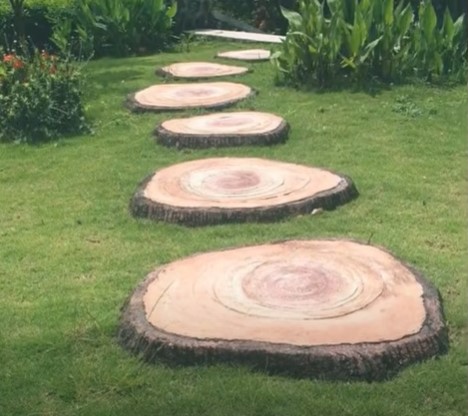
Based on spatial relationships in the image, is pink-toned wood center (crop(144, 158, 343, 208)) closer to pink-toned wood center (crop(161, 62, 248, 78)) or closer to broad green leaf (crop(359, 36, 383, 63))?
broad green leaf (crop(359, 36, 383, 63))

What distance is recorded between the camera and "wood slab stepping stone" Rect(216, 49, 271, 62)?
1082 cm

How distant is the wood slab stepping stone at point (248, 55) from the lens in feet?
35.5

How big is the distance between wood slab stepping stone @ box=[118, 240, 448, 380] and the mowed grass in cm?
7

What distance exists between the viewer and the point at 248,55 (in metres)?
11.1

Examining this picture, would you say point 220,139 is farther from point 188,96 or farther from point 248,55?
point 248,55

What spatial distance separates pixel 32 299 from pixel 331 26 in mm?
5038

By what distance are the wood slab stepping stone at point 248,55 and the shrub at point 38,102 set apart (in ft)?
11.7

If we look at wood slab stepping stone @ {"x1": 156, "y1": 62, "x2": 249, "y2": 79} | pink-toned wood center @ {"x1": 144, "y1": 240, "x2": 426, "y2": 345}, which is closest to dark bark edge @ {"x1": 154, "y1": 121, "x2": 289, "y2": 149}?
pink-toned wood center @ {"x1": 144, "y1": 240, "x2": 426, "y2": 345}

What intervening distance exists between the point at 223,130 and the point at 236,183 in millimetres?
1430

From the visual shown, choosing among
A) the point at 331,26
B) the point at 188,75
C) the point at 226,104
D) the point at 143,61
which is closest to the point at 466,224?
the point at 226,104

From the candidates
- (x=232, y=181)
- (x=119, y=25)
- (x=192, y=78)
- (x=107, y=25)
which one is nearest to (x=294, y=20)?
(x=192, y=78)

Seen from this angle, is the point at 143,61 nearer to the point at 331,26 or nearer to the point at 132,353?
the point at 331,26

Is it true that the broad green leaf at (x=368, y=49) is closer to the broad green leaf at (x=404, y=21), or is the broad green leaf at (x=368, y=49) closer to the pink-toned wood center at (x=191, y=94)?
the broad green leaf at (x=404, y=21)

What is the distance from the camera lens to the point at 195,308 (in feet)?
11.5
